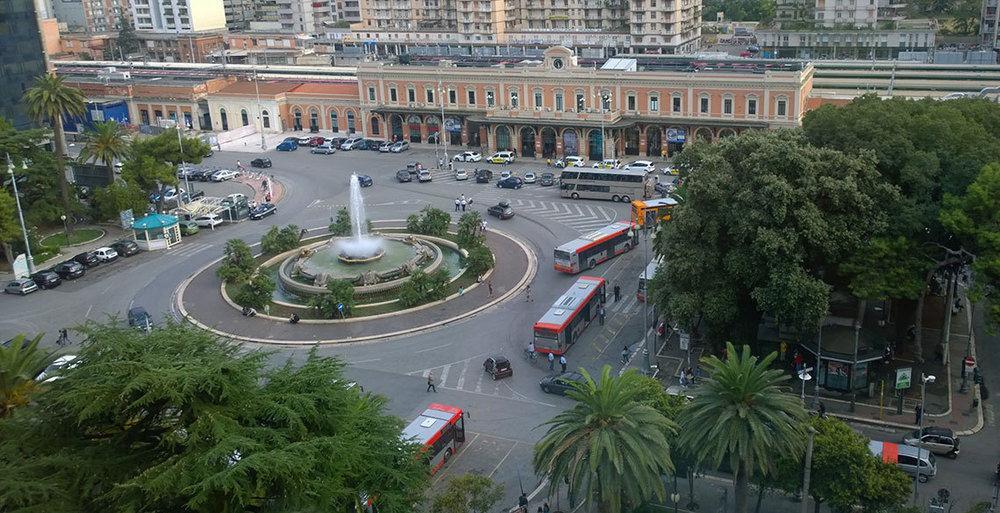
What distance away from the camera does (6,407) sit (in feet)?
91.2

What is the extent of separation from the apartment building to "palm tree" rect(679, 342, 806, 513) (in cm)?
10273

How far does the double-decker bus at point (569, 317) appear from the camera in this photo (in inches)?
1623

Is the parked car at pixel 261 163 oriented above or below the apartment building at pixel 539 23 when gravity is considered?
below

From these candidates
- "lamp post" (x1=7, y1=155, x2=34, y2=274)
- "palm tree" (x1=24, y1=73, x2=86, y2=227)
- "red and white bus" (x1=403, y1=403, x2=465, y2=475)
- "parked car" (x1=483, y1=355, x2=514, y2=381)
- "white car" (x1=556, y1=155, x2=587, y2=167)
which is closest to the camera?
"red and white bus" (x1=403, y1=403, x2=465, y2=475)

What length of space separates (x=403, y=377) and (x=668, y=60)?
55642mm

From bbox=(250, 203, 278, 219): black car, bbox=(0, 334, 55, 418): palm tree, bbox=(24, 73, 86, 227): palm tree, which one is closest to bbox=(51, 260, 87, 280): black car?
bbox=(24, 73, 86, 227): palm tree

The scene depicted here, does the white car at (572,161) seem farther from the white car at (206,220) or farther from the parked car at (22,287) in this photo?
the parked car at (22,287)

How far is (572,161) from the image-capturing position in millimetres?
75500

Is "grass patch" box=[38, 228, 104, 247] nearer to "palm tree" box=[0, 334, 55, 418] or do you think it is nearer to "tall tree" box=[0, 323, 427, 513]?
"palm tree" box=[0, 334, 55, 418]

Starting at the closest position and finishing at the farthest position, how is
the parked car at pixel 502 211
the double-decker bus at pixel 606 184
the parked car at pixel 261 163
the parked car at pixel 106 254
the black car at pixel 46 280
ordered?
the black car at pixel 46 280 < the parked car at pixel 106 254 < the parked car at pixel 502 211 < the double-decker bus at pixel 606 184 < the parked car at pixel 261 163

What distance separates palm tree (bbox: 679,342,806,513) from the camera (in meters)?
25.3

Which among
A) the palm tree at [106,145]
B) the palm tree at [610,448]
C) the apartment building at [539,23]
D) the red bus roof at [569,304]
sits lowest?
the red bus roof at [569,304]

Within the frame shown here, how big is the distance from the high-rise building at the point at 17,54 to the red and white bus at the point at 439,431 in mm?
59985

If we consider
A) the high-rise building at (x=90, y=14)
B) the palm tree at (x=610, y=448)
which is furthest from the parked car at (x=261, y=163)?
the high-rise building at (x=90, y=14)
